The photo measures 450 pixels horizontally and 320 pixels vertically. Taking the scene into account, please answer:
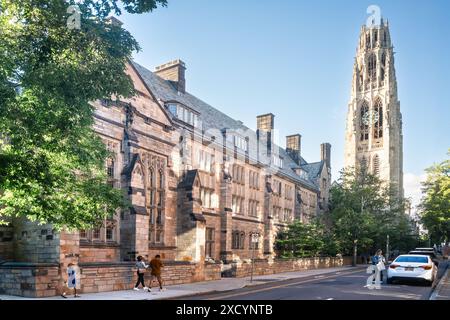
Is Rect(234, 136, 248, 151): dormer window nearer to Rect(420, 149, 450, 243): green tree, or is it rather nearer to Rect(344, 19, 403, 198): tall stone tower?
Rect(420, 149, 450, 243): green tree

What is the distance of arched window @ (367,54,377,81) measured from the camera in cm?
8353

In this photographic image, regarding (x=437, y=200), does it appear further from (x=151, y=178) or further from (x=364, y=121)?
(x=364, y=121)

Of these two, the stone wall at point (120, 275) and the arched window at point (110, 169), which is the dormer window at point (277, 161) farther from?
the arched window at point (110, 169)

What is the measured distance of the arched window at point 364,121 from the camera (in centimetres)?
9419

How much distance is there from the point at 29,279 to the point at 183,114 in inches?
768

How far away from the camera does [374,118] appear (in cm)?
9269

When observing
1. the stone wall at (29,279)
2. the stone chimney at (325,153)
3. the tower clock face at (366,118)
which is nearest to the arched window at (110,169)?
the stone wall at (29,279)

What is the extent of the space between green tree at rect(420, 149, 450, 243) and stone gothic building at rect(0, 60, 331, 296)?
15128 millimetres

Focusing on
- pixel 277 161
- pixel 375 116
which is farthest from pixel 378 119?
pixel 277 161

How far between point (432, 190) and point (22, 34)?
118 feet
